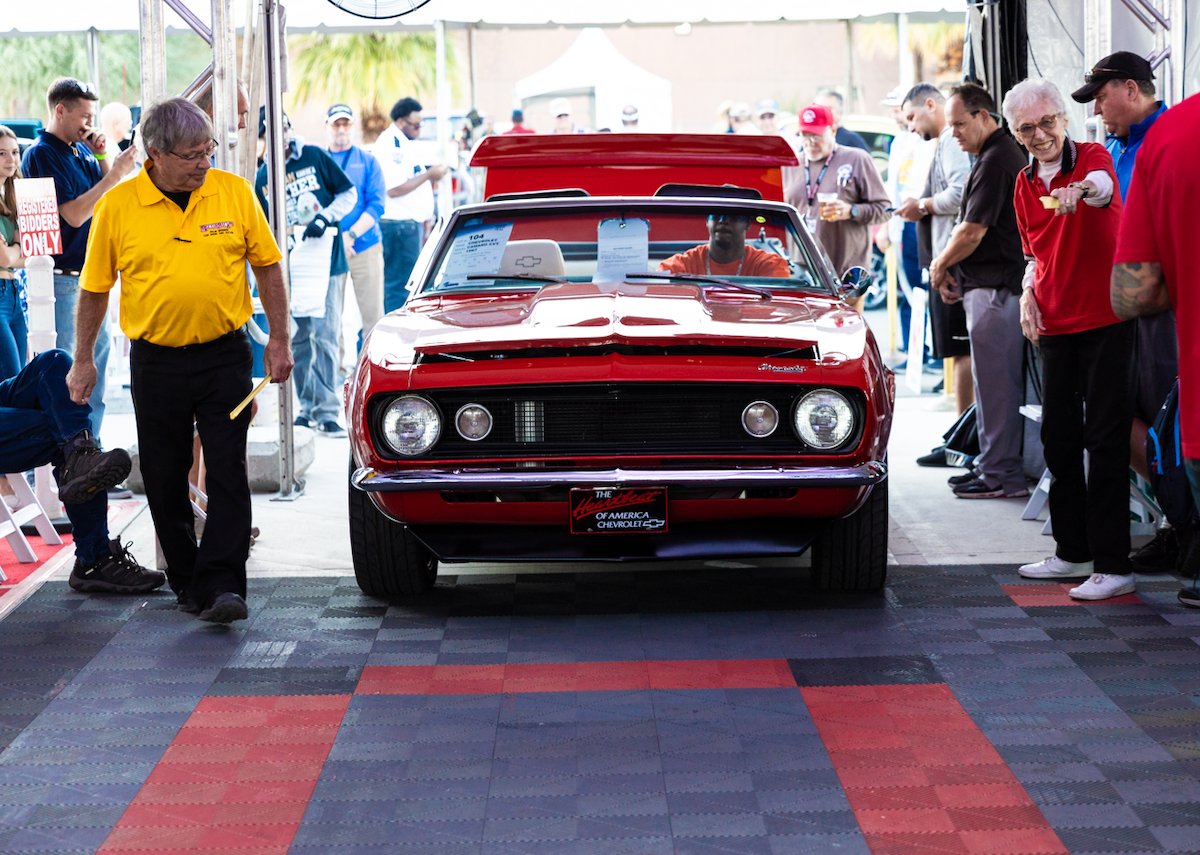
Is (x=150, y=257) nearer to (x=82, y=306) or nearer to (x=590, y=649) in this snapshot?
(x=82, y=306)

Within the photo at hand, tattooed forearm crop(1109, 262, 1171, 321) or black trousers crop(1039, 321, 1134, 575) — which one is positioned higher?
tattooed forearm crop(1109, 262, 1171, 321)

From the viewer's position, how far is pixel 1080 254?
5648mm

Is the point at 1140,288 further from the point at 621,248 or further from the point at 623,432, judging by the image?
the point at 621,248

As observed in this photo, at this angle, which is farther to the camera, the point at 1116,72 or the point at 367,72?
the point at 367,72

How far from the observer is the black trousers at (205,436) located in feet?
17.6

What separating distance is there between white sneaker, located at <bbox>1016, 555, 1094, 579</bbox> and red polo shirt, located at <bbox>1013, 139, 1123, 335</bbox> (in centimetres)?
90

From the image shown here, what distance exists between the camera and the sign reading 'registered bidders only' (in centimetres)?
718

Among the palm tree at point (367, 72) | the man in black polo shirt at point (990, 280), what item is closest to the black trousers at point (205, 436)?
the man in black polo shirt at point (990, 280)

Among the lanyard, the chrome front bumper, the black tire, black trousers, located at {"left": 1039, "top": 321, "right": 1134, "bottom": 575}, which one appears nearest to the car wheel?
the chrome front bumper

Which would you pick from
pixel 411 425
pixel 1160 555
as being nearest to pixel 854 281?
pixel 1160 555

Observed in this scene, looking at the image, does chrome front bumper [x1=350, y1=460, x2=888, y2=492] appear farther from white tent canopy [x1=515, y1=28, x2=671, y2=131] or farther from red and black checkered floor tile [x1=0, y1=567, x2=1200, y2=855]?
white tent canopy [x1=515, y1=28, x2=671, y2=131]

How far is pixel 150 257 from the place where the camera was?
5215mm

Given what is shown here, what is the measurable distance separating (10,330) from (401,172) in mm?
6158

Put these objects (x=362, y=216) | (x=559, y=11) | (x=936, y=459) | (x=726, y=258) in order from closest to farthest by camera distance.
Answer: (x=726, y=258), (x=936, y=459), (x=362, y=216), (x=559, y=11)
